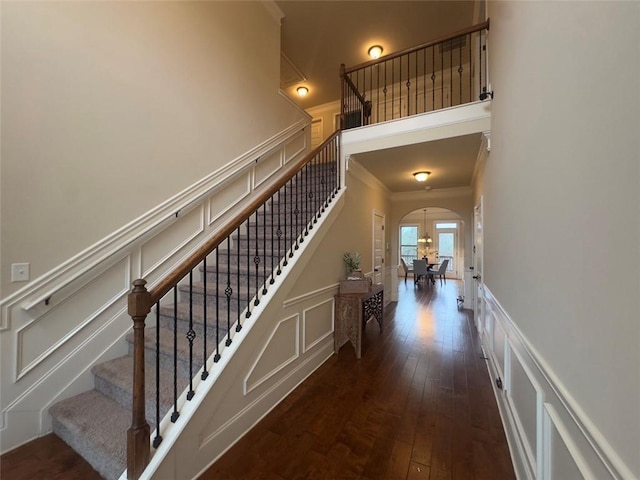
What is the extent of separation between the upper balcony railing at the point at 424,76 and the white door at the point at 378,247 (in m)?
1.84

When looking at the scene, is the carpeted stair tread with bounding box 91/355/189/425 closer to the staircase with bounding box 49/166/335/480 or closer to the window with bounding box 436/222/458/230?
the staircase with bounding box 49/166/335/480

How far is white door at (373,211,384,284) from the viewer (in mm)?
5059

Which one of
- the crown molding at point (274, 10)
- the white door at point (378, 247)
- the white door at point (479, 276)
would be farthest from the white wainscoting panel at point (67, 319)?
the crown molding at point (274, 10)

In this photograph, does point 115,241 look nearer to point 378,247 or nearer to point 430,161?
point 430,161

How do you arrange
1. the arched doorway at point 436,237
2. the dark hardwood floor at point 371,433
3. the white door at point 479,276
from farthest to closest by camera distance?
the arched doorway at point 436,237 < the white door at point 479,276 < the dark hardwood floor at point 371,433

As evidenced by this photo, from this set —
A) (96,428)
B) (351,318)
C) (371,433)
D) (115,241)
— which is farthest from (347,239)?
(96,428)

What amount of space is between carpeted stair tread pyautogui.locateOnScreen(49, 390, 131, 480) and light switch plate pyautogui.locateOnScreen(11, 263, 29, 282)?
3.02 ft

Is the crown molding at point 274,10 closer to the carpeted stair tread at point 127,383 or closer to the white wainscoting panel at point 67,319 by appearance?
the white wainscoting panel at point 67,319

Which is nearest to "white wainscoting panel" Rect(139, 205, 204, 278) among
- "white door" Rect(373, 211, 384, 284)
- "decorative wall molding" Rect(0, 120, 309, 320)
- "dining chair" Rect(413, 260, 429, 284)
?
"decorative wall molding" Rect(0, 120, 309, 320)

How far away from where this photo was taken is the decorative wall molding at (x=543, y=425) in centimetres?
75

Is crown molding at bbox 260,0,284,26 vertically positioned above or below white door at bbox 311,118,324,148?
above

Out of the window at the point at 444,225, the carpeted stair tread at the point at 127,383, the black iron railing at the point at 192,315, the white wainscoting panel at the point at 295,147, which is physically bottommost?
the carpeted stair tread at the point at 127,383

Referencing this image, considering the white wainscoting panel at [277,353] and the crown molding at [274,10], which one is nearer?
the white wainscoting panel at [277,353]

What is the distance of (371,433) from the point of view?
1.93m
